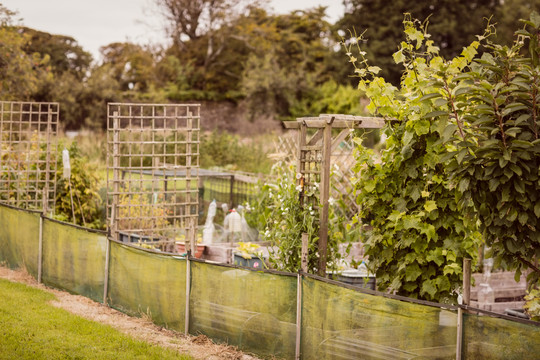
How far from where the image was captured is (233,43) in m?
33.5

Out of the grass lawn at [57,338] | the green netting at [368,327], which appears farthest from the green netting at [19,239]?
the green netting at [368,327]

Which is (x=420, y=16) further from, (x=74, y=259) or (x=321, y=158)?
(x=74, y=259)

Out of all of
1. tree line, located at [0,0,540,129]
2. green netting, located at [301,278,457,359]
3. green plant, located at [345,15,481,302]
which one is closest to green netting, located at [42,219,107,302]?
green netting, located at [301,278,457,359]

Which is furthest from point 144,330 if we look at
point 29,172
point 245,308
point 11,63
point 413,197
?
point 11,63

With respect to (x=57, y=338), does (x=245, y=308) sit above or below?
above

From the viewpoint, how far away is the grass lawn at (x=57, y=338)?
513 centimetres

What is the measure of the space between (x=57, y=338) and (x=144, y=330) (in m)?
0.75

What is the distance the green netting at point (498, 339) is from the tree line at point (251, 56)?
22958 mm

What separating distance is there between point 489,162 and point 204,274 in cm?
268

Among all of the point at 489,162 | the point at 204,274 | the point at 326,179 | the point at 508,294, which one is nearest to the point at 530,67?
the point at 489,162

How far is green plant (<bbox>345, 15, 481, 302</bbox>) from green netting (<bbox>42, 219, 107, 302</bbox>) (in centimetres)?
295

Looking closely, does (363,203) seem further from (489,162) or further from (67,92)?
(67,92)

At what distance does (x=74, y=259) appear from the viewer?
7113mm

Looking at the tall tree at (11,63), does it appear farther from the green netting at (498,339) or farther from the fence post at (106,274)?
the green netting at (498,339)
